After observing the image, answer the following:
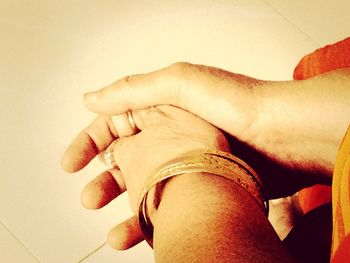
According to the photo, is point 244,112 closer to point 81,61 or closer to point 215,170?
point 215,170

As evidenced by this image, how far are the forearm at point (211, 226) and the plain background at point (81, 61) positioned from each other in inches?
12.9

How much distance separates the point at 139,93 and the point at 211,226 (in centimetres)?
31

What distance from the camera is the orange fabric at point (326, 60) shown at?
0.72m

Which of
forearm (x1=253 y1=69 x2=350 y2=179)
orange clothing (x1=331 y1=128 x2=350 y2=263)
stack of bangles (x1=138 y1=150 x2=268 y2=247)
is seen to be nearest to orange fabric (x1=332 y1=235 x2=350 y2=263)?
orange clothing (x1=331 y1=128 x2=350 y2=263)

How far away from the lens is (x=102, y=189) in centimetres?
69

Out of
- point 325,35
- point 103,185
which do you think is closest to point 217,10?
point 325,35

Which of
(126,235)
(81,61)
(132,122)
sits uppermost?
(81,61)

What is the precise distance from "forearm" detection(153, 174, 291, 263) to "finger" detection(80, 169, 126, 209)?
0.16 metres

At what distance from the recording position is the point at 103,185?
2.27 ft

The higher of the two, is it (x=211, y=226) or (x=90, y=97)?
(x=90, y=97)

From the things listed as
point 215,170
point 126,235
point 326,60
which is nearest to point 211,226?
point 215,170

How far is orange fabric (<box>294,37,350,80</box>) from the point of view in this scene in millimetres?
723

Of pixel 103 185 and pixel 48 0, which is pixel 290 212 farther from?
pixel 48 0

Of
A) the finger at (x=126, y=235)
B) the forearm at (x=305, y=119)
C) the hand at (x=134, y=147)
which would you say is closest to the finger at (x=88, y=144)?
the hand at (x=134, y=147)
